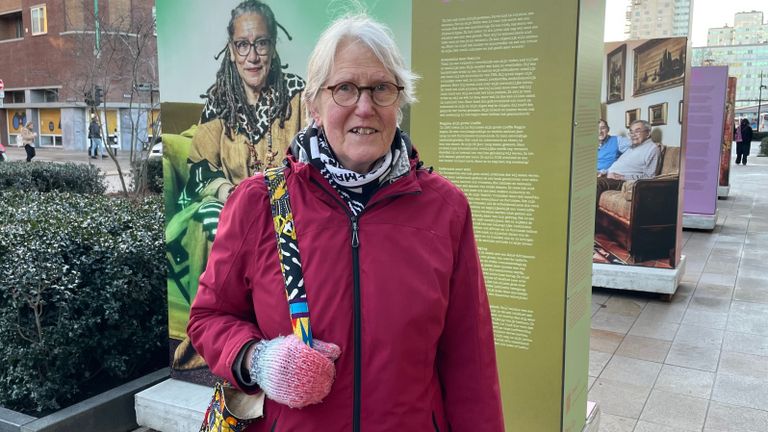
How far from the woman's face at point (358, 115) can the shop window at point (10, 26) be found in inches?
1884

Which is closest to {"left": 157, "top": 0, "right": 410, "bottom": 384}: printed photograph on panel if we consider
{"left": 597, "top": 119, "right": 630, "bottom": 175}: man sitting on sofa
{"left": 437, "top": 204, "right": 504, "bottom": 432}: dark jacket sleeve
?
{"left": 437, "top": 204, "right": 504, "bottom": 432}: dark jacket sleeve

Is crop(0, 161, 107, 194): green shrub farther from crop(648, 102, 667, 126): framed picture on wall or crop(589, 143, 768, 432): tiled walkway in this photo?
crop(648, 102, 667, 126): framed picture on wall

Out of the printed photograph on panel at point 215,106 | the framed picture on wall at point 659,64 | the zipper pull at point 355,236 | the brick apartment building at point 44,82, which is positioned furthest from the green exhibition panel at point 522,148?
the brick apartment building at point 44,82

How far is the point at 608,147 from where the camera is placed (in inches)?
306

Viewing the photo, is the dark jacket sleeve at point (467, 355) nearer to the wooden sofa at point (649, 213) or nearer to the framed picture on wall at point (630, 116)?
the wooden sofa at point (649, 213)

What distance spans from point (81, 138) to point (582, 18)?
41766 mm

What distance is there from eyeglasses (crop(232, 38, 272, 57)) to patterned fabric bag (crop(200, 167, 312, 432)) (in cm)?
209

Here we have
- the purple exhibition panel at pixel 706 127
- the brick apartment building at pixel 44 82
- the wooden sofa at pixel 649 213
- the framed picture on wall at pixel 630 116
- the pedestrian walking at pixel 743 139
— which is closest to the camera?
the wooden sofa at pixel 649 213

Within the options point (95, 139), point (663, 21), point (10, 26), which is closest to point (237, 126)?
point (663, 21)

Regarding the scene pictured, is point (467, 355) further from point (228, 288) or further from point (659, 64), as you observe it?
point (659, 64)

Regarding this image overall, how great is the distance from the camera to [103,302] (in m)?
4.12

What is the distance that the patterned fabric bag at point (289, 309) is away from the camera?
1602mm

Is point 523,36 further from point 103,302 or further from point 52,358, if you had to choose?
point 52,358

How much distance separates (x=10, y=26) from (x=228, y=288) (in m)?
49.3
